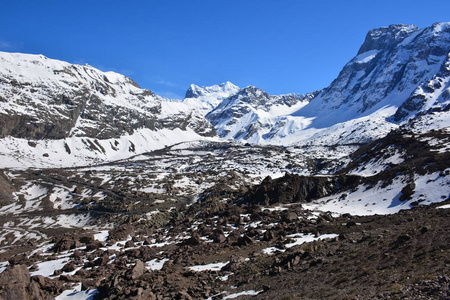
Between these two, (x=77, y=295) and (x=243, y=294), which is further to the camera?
(x=77, y=295)

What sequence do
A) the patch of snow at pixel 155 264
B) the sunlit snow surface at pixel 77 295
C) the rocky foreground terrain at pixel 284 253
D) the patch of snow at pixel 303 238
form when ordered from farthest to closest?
the patch of snow at pixel 303 238
the patch of snow at pixel 155 264
the sunlit snow surface at pixel 77 295
the rocky foreground terrain at pixel 284 253

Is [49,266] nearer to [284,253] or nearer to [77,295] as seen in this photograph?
[77,295]

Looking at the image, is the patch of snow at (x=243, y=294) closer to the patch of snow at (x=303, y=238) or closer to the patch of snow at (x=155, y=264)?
the patch of snow at (x=155, y=264)

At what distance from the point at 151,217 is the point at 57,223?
2980 cm

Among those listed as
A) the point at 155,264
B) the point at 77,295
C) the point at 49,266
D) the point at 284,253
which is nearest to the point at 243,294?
the point at 284,253

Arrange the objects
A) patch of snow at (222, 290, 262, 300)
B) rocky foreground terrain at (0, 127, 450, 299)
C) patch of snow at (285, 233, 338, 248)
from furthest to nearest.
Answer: patch of snow at (285, 233, 338, 248) → patch of snow at (222, 290, 262, 300) → rocky foreground terrain at (0, 127, 450, 299)

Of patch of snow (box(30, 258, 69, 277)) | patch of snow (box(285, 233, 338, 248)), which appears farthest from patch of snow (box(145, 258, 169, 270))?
patch of snow (box(285, 233, 338, 248))

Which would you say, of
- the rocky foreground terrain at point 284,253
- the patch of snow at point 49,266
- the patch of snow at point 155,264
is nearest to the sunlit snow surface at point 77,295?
the rocky foreground terrain at point 284,253

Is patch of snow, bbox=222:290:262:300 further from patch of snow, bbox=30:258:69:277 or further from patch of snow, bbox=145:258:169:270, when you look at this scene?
patch of snow, bbox=30:258:69:277

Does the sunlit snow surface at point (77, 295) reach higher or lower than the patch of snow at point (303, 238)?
higher

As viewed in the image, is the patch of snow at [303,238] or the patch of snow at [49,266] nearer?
the patch of snow at [49,266]

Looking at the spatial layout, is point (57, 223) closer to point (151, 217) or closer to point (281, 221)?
point (151, 217)

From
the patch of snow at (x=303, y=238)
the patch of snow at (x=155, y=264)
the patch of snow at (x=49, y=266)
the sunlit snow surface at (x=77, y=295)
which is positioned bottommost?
the patch of snow at (x=49, y=266)

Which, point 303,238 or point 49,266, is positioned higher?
point 303,238
